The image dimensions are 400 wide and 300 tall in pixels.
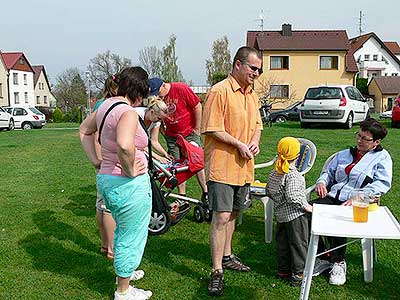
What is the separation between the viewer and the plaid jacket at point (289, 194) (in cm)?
382

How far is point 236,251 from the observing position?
470 centimetres

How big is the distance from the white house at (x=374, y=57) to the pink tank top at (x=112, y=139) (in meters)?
59.8

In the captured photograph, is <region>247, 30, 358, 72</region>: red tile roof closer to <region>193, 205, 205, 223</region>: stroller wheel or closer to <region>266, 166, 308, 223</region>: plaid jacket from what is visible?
<region>193, 205, 205, 223</region>: stroller wheel

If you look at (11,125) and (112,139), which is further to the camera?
(11,125)

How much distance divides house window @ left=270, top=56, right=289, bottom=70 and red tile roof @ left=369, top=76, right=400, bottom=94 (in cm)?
1555

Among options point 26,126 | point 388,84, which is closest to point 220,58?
point 388,84

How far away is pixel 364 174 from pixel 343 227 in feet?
4.46

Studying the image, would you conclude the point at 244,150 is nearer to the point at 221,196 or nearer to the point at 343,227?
the point at 221,196

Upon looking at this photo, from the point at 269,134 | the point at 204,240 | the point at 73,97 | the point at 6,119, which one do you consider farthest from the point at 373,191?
the point at 73,97

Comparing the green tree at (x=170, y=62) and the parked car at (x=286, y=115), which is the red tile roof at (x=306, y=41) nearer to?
the green tree at (x=170, y=62)

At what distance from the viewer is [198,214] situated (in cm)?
563

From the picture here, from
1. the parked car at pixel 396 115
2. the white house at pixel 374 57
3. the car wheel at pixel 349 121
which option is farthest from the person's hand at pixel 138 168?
the white house at pixel 374 57

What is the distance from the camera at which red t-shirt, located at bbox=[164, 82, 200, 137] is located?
546cm

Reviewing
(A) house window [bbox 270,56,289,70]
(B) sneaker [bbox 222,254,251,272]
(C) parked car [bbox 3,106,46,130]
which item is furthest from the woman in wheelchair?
(A) house window [bbox 270,56,289,70]
